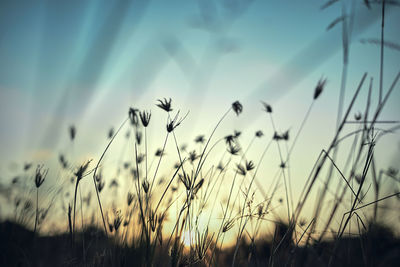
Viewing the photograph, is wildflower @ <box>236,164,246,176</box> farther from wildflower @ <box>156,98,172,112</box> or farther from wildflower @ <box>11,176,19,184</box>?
wildflower @ <box>11,176,19,184</box>

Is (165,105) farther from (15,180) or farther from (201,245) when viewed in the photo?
(15,180)

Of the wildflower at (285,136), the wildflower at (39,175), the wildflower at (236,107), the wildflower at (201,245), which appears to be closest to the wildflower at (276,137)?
the wildflower at (285,136)

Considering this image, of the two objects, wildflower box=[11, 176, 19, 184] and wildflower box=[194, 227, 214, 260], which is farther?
wildflower box=[11, 176, 19, 184]

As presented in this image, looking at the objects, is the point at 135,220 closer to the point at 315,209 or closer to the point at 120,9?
the point at 315,209

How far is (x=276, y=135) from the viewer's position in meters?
2.60

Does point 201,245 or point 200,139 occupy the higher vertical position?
point 200,139

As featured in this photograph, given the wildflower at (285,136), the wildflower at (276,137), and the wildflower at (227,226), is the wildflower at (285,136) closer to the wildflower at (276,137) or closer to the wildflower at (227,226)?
the wildflower at (276,137)

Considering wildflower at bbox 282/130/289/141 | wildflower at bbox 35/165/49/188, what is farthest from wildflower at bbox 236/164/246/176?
wildflower at bbox 35/165/49/188

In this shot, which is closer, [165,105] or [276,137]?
[165,105]

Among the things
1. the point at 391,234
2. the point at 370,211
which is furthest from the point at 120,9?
the point at 391,234

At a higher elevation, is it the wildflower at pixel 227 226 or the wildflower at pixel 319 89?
the wildflower at pixel 319 89

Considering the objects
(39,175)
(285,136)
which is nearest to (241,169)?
(285,136)

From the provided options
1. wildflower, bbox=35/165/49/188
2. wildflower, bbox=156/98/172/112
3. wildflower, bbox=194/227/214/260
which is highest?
wildflower, bbox=156/98/172/112

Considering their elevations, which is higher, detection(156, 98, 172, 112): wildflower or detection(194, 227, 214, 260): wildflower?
detection(156, 98, 172, 112): wildflower
